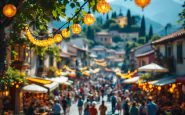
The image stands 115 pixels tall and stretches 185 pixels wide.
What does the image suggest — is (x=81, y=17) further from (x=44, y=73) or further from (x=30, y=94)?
(x=44, y=73)

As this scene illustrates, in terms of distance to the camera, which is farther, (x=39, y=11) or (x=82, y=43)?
(x=82, y=43)

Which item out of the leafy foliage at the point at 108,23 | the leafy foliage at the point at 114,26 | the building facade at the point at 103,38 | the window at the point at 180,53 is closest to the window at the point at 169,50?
the window at the point at 180,53

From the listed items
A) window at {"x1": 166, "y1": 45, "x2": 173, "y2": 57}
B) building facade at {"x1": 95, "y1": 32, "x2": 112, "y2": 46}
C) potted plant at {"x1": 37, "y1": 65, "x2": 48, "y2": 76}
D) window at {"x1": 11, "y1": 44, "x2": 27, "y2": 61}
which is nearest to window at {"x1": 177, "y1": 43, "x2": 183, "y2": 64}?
window at {"x1": 166, "y1": 45, "x2": 173, "y2": 57}

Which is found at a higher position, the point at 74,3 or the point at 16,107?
the point at 74,3

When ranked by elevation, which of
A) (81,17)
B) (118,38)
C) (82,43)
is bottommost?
(81,17)

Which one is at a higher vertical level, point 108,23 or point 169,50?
point 108,23

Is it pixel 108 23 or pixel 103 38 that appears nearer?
pixel 103 38

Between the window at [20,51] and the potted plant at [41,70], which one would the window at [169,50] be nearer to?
the window at [20,51]

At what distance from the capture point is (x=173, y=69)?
19875 mm

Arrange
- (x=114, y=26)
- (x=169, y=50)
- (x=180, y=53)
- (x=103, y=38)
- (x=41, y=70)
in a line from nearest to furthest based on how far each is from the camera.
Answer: (x=180, y=53), (x=169, y=50), (x=41, y=70), (x=103, y=38), (x=114, y=26)

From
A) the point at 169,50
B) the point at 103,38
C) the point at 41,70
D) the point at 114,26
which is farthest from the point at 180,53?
the point at 114,26

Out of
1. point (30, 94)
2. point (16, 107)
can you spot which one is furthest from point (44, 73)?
point (16, 107)

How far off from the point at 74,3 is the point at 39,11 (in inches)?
56.0

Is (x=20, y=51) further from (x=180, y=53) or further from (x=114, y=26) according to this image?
(x=114, y=26)
